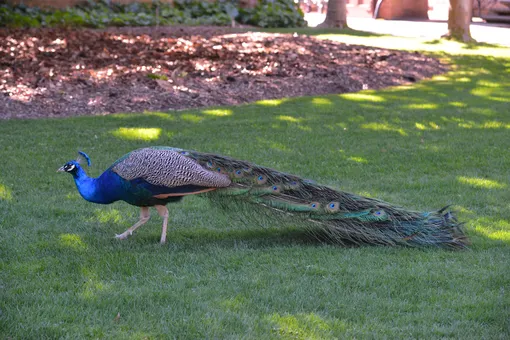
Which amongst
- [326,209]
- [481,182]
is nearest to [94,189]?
[326,209]

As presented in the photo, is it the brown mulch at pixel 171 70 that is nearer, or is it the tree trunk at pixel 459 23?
the brown mulch at pixel 171 70

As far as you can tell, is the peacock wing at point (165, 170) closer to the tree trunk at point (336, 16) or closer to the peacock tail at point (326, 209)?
the peacock tail at point (326, 209)

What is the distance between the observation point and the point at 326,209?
614cm

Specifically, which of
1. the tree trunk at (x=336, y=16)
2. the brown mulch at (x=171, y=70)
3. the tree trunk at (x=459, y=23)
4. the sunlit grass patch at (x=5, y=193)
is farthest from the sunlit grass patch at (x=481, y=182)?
the tree trunk at (x=336, y=16)

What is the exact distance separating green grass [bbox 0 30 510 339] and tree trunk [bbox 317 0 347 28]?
37.0ft

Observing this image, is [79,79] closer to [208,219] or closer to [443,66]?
[208,219]

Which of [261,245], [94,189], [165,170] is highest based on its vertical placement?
[165,170]

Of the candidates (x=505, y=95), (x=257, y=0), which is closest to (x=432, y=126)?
(x=505, y=95)

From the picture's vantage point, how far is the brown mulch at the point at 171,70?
11219 mm

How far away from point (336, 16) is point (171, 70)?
10255mm

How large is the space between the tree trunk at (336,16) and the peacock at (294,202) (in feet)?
53.6

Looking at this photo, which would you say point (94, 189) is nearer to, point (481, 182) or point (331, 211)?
point (331, 211)

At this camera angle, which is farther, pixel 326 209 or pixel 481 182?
pixel 481 182

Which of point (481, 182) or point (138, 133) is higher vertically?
point (138, 133)
